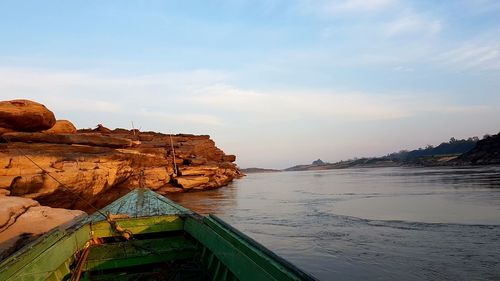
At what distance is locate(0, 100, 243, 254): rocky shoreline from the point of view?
13.5 m

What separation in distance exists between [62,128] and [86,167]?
24.8 ft

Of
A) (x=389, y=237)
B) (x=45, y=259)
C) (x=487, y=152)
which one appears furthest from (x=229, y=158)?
(x=45, y=259)

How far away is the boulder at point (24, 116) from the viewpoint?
60.6ft

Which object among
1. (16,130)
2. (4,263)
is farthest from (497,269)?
(16,130)

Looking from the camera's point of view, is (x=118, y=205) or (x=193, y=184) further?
(x=193, y=184)

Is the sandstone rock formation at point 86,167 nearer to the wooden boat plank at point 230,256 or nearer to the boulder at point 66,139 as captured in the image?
the boulder at point 66,139

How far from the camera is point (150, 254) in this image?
242 inches

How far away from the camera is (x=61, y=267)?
5.04 m

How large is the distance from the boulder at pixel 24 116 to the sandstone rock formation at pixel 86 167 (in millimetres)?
126

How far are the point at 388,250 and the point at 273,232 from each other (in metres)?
4.27

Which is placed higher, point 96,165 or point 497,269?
point 96,165

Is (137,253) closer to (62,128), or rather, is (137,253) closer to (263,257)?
(263,257)

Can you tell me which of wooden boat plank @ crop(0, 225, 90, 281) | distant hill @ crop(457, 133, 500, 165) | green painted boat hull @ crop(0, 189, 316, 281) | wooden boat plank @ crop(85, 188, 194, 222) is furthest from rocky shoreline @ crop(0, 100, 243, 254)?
distant hill @ crop(457, 133, 500, 165)

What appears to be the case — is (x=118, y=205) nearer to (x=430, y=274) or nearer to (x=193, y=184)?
(x=430, y=274)
